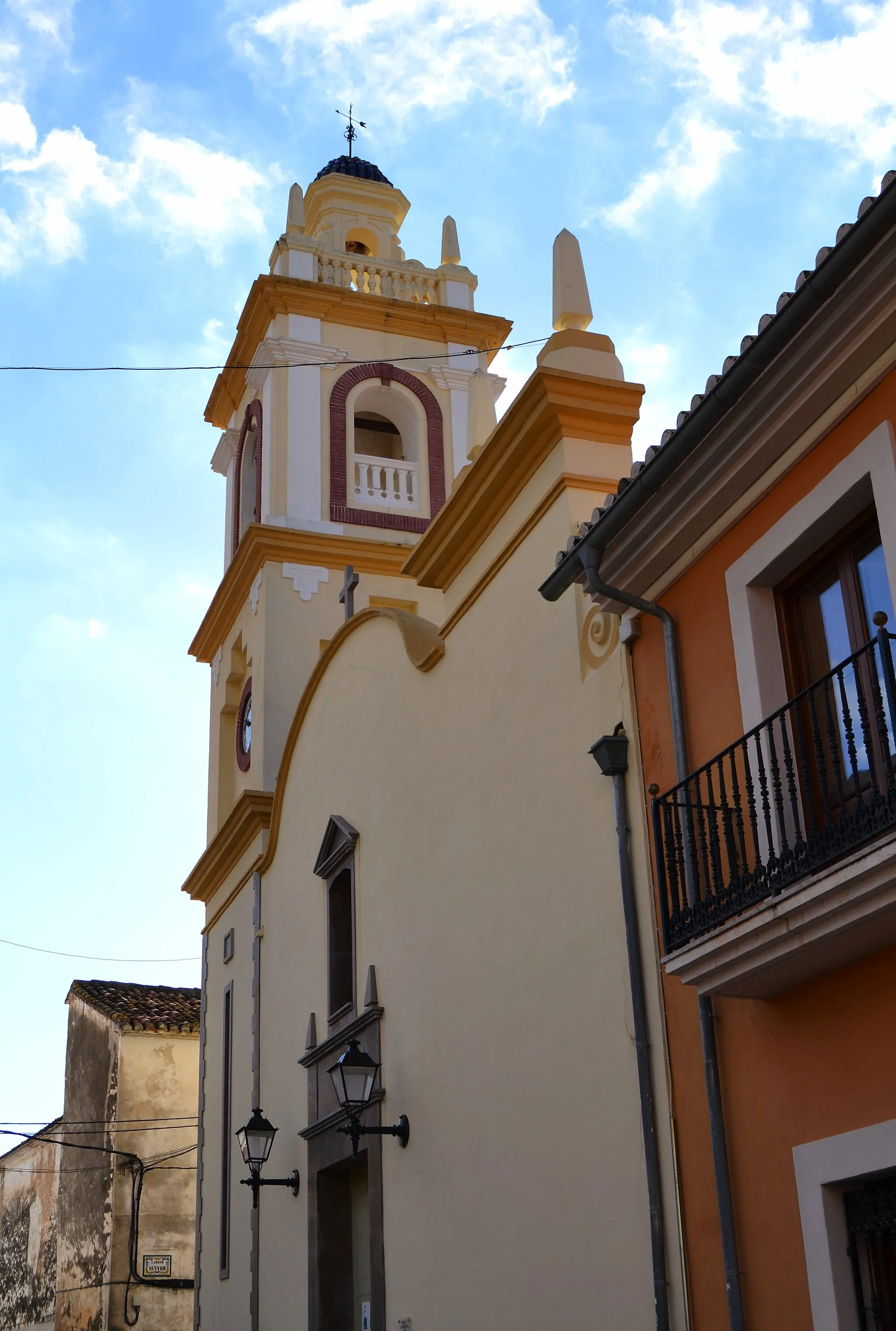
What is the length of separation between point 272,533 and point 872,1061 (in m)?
12.8

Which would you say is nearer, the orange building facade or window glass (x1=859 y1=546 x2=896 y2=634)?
the orange building facade

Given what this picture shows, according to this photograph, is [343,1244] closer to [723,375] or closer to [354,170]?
[723,375]

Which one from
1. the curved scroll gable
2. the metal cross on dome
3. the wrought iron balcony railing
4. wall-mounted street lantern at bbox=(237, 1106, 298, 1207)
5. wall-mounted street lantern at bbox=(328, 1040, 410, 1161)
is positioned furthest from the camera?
the curved scroll gable

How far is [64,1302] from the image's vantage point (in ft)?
75.9

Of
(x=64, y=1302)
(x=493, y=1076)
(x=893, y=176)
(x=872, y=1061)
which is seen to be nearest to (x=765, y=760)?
(x=872, y=1061)

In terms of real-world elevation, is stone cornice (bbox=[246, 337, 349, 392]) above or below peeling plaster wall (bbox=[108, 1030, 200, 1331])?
above

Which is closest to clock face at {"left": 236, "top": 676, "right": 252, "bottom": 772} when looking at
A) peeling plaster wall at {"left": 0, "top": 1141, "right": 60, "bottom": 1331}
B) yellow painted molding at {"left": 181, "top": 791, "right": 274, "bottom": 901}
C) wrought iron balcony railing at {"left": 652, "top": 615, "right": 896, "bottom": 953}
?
yellow painted molding at {"left": 181, "top": 791, "right": 274, "bottom": 901}

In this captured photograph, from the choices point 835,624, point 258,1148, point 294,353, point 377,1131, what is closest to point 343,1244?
point 258,1148

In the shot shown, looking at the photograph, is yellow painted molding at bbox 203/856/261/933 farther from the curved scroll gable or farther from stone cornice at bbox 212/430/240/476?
stone cornice at bbox 212/430/240/476

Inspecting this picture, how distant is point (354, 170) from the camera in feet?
74.0

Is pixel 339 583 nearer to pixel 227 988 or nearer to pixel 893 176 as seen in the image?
pixel 227 988

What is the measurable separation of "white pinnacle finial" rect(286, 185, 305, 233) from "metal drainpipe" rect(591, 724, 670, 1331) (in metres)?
13.7

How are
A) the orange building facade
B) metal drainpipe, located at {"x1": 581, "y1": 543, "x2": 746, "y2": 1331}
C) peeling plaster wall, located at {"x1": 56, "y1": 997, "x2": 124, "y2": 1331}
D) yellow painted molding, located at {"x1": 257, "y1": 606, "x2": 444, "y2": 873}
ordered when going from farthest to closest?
peeling plaster wall, located at {"x1": 56, "y1": 997, "x2": 124, "y2": 1331} → yellow painted molding, located at {"x1": 257, "y1": 606, "x2": 444, "y2": 873} → metal drainpipe, located at {"x1": 581, "y1": 543, "x2": 746, "y2": 1331} → the orange building facade

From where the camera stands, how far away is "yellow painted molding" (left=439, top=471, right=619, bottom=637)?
9.33 meters
